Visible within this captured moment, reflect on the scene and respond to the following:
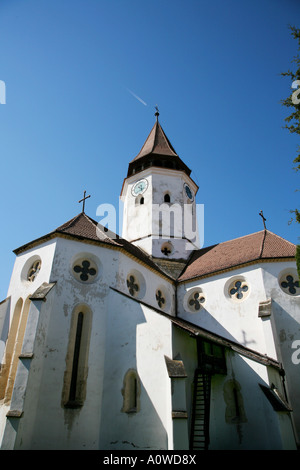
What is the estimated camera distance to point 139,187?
79.5ft

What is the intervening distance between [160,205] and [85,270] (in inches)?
401

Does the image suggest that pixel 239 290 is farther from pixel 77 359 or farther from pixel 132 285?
pixel 77 359

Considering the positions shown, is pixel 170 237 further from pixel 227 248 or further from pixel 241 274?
pixel 241 274

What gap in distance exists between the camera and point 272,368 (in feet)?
41.4

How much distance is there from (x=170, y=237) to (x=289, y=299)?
358 inches

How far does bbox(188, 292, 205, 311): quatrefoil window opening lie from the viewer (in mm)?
18000

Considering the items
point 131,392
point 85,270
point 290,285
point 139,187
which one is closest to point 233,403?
point 131,392

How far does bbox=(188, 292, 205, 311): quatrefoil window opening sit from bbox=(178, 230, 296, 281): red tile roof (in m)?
1.04

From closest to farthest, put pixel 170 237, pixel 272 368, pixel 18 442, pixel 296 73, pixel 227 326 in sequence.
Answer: pixel 18 442
pixel 296 73
pixel 272 368
pixel 227 326
pixel 170 237

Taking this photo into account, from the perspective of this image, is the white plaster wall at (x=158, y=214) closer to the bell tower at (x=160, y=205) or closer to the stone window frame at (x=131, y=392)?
the bell tower at (x=160, y=205)

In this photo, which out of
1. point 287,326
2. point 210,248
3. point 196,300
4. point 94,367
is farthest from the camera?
point 210,248

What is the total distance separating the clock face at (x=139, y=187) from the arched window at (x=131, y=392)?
14692 mm

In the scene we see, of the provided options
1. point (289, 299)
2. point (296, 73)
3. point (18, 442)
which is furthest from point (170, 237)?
point (18, 442)

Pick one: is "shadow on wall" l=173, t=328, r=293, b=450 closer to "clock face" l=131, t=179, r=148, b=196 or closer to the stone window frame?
the stone window frame
